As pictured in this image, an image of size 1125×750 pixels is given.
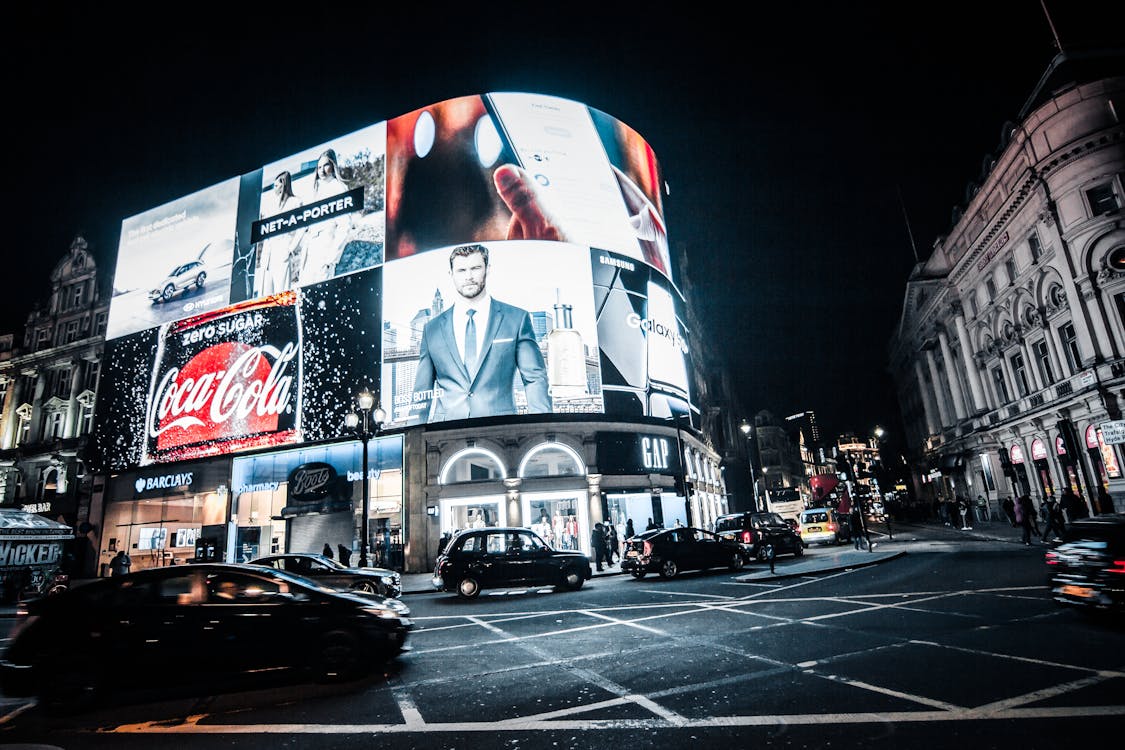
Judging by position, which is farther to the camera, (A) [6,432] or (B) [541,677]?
(A) [6,432]

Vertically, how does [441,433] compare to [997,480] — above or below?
above

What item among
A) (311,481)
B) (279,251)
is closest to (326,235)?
(279,251)

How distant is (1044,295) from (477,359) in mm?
30627

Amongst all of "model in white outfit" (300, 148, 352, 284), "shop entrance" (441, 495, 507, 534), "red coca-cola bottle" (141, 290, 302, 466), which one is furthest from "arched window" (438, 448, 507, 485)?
"model in white outfit" (300, 148, 352, 284)

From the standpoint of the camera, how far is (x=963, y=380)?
4547 centimetres

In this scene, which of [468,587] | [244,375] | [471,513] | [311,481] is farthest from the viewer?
[244,375]

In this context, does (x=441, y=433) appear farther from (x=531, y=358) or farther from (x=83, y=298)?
(x=83, y=298)

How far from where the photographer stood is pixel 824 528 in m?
28.9

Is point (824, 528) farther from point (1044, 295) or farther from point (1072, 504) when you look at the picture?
point (1044, 295)

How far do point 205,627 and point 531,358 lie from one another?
2172cm

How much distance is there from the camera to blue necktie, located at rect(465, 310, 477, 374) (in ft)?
91.4

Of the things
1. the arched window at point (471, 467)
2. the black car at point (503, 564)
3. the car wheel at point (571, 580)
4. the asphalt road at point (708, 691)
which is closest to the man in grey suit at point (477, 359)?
the arched window at point (471, 467)

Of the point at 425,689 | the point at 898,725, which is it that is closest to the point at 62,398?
the point at 425,689

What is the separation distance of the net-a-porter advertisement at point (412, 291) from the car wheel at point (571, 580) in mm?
11482
